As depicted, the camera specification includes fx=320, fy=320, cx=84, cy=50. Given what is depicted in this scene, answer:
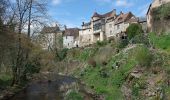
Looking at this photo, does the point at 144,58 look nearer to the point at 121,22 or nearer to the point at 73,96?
the point at 73,96

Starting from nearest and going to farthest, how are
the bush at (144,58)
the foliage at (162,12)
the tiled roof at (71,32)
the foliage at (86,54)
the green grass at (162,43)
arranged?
the bush at (144,58), the green grass at (162,43), the foliage at (162,12), the foliage at (86,54), the tiled roof at (71,32)

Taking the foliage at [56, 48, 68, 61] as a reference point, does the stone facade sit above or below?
above

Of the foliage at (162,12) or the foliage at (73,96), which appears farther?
the foliage at (162,12)

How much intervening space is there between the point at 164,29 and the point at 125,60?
8.90 meters

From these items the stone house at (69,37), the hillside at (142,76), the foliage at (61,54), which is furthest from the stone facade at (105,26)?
the hillside at (142,76)

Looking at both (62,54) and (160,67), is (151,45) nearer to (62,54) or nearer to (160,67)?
(160,67)

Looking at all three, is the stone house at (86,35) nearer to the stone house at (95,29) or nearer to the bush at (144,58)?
the stone house at (95,29)

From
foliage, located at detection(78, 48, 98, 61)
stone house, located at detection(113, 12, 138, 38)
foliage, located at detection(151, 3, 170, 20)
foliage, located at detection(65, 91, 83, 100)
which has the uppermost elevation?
stone house, located at detection(113, 12, 138, 38)

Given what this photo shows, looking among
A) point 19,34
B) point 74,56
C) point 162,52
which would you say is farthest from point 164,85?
point 74,56

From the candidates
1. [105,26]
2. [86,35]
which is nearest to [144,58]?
[105,26]

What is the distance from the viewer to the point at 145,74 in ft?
93.1

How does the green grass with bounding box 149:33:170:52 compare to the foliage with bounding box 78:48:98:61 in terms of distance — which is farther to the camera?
the foliage with bounding box 78:48:98:61

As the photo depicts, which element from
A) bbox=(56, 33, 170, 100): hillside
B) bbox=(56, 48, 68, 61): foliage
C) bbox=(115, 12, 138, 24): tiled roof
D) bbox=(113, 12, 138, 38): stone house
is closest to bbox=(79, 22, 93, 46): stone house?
bbox=(56, 48, 68, 61): foliage

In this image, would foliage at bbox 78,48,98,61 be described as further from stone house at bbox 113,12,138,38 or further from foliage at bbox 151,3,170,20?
foliage at bbox 151,3,170,20
